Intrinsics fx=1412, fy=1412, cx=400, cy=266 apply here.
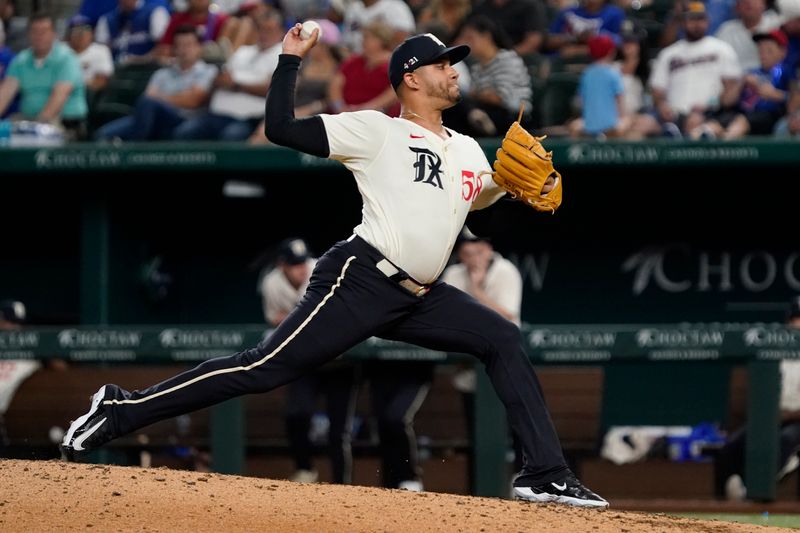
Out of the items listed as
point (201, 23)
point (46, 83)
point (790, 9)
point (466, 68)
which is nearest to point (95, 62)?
point (201, 23)

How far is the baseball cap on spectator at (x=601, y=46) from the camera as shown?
9.13 meters

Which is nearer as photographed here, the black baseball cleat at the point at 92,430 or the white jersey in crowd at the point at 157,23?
the black baseball cleat at the point at 92,430

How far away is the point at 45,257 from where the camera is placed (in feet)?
34.3

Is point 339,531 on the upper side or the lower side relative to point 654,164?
lower

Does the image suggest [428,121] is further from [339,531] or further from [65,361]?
[65,361]

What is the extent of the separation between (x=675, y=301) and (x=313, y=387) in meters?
3.05

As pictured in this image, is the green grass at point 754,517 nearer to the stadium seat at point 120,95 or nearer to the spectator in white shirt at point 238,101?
the spectator in white shirt at point 238,101

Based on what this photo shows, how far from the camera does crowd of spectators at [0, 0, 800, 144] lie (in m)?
8.97

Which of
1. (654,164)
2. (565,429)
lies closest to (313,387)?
(565,429)

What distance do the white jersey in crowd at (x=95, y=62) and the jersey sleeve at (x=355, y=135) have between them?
21.3ft

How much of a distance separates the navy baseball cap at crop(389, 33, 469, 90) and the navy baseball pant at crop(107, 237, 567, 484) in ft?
2.00

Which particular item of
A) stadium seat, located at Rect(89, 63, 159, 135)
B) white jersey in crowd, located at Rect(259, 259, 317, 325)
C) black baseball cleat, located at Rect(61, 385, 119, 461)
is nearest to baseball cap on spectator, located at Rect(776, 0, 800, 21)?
white jersey in crowd, located at Rect(259, 259, 317, 325)

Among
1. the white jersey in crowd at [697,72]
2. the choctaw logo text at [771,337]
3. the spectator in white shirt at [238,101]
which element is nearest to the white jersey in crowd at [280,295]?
the spectator in white shirt at [238,101]

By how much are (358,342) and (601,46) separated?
16.1ft
